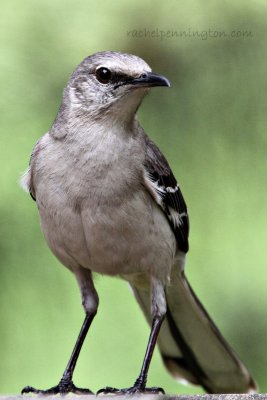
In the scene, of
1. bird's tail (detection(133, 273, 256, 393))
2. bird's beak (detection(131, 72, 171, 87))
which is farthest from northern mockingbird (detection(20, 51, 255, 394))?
bird's tail (detection(133, 273, 256, 393))

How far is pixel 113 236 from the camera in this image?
372 centimetres

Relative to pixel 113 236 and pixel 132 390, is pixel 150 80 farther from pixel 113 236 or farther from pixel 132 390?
pixel 132 390

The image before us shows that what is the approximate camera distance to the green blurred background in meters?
3.71

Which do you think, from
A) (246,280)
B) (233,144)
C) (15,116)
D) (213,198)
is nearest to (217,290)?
(246,280)

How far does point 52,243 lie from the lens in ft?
12.4

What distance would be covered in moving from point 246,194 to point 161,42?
0.78 metres

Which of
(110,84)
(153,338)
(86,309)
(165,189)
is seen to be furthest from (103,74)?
(153,338)

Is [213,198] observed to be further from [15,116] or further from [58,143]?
[15,116]

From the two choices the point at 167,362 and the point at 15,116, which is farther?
the point at 167,362

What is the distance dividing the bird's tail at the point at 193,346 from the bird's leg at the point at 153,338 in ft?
0.67

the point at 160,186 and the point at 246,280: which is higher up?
the point at 160,186

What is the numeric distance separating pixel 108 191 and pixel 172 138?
44cm

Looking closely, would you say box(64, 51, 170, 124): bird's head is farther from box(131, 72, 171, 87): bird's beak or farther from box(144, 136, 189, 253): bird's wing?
box(144, 136, 189, 253): bird's wing

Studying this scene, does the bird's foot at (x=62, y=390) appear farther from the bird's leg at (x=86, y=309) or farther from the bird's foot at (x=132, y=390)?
the bird's foot at (x=132, y=390)
